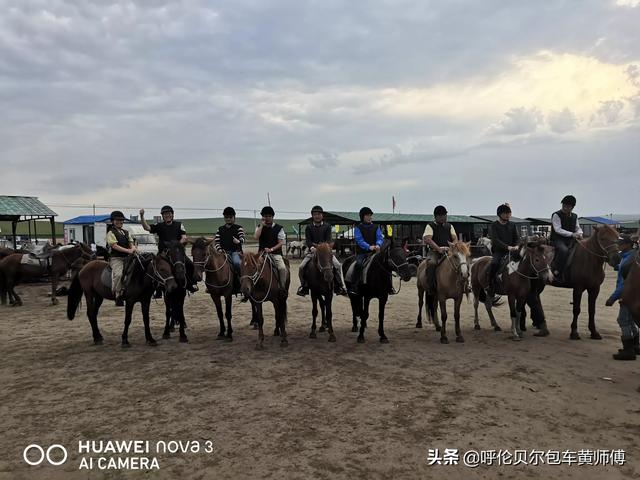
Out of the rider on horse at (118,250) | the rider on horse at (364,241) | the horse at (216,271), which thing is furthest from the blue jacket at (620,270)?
the rider on horse at (118,250)

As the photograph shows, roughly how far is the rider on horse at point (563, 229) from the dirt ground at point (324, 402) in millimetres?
1742

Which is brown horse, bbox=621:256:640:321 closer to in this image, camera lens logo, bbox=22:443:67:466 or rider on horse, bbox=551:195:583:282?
rider on horse, bbox=551:195:583:282

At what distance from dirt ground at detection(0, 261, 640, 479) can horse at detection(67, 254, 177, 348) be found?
0.50 meters

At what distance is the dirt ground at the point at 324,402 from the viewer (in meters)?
3.89

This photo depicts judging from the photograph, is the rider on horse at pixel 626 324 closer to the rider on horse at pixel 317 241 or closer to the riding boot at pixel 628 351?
the riding boot at pixel 628 351

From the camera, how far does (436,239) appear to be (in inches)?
359

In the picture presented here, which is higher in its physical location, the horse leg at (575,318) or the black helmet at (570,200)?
the black helmet at (570,200)

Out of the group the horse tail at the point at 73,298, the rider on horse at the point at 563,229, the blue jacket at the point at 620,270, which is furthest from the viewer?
the horse tail at the point at 73,298

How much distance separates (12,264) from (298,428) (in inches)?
561

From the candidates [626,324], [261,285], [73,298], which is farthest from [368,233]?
[73,298]

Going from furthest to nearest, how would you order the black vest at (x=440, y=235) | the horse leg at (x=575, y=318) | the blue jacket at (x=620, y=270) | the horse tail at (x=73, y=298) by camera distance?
the horse tail at (x=73, y=298) → the black vest at (x=440, y=235) → the horse leg at (x=575, y=318) → the blue jacket at (x=620, y=270)

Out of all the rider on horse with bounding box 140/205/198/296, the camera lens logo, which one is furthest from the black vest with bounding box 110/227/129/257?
the camera lens logo

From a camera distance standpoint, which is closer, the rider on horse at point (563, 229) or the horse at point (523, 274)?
the horse at point (523, 274)

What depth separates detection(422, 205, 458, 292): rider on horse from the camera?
8.94m
